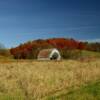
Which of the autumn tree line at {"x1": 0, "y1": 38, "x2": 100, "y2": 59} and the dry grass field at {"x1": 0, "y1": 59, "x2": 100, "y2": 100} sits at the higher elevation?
the autumn tree line at {"x1": 0, "y1": 38, "x2": 100, "y2": 59}

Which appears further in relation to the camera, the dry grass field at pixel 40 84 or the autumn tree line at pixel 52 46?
the autumn tree line at pixel 52 46

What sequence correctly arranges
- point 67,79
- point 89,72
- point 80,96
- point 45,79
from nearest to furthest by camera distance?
point 80,96 → point 45,79 → point 67,79 → point 89,72

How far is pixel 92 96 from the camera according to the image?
13.2 m

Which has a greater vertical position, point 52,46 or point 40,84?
point 52,46

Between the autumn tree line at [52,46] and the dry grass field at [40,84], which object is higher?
the autumn tree line at [52,46]

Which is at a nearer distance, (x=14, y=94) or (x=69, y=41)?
(x=14, y=94)

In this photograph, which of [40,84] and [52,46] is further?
[52,46]

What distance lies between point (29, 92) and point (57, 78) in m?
4.86

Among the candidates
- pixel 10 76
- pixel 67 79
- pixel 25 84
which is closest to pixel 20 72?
pixel 10 76

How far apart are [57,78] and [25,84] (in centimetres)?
376

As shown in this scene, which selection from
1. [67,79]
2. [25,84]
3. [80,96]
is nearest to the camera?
[80,96]

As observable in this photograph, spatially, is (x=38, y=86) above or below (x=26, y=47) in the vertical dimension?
below

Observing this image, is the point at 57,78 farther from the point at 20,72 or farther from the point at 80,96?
the point at 80,96

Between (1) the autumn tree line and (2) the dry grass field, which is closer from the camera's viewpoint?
(2) the dry grass field
